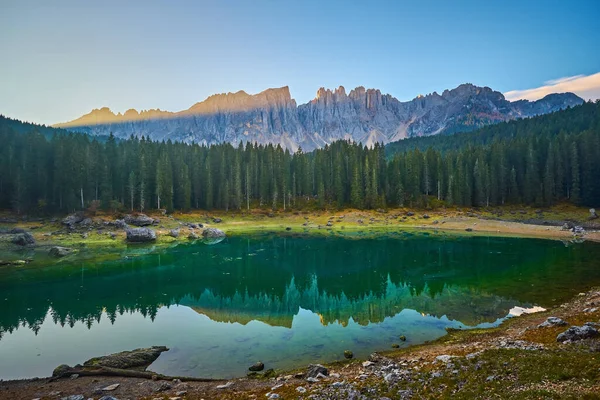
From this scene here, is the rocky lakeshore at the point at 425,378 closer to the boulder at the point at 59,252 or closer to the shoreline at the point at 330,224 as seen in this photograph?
the boulder at the point at 59,252

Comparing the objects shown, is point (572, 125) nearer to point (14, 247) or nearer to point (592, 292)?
point (592, 292)

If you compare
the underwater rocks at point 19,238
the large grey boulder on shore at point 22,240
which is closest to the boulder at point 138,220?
the underwater rocks at point 19,238

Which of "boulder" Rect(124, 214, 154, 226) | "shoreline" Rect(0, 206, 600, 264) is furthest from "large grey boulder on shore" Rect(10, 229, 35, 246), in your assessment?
"boulder" Rect(124, 214, 154, 226)

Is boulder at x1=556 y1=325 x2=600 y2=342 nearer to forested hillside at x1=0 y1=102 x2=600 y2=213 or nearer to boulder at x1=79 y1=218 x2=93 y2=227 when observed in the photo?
boulder at x1=79 y1=218 x2=93 y2=227

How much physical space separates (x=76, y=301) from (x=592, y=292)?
48.3 meters

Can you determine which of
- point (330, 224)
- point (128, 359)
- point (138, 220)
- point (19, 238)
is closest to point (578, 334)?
point (128, 359)

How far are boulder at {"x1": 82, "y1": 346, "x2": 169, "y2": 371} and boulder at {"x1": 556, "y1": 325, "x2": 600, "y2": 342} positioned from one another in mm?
22355

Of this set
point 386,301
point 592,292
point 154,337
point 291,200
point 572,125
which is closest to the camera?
point 154,337

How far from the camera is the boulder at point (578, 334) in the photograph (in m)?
15.5

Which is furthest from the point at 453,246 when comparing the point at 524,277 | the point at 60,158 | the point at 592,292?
the point at 60,158

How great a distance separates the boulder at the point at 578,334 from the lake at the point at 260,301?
28.4ft

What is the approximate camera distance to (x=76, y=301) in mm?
32594

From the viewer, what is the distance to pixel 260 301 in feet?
111

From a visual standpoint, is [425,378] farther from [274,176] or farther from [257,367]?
[274,176]
